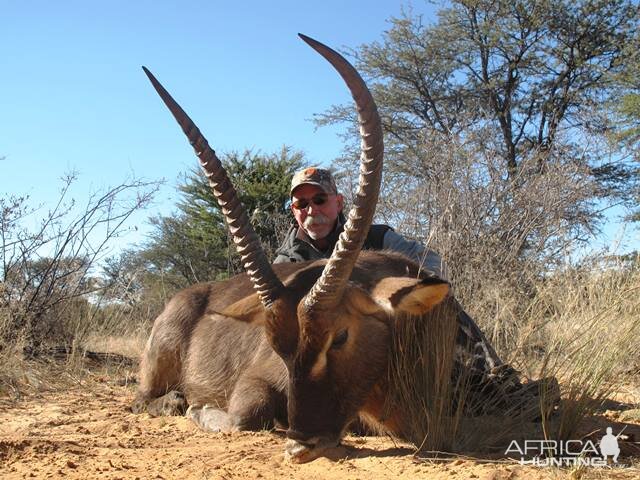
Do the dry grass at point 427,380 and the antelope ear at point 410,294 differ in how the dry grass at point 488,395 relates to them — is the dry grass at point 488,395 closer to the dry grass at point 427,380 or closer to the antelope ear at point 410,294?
the dry grass at point 427,380

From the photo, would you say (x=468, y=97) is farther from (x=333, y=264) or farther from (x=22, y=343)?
(x=333, y=264)

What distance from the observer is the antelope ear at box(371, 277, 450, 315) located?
146 inches

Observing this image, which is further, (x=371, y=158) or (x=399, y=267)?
(x=399, y=267)

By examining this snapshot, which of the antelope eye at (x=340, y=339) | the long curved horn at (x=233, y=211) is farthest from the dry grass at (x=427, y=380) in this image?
the long curved horn at (x=233, y=211)

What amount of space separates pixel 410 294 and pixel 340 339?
45 cm

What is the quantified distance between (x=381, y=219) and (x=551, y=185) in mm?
2758

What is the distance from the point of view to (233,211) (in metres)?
4.19

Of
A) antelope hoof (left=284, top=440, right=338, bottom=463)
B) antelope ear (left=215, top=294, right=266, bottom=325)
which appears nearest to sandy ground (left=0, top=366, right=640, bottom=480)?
antelope hoof (left=284, top=440, right=338, bottom=463)

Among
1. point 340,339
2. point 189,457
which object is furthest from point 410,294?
point 189,457

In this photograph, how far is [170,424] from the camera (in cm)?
528

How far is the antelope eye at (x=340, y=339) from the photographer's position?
3838mm

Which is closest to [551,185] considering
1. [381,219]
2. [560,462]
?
[381,219]

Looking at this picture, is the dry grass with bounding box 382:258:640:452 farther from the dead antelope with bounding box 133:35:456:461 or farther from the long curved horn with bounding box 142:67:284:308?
the long curved horn with bounding box 142:67:284:308
